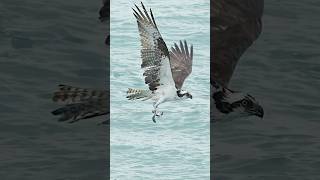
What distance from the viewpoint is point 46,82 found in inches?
345

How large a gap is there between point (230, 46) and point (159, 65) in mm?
1419

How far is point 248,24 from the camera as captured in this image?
889 cm

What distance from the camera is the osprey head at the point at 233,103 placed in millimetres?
8359

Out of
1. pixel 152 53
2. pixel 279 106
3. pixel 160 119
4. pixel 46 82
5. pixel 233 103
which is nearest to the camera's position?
pixel 152 53

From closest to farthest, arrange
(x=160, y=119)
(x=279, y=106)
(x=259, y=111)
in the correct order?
(x=160, y=119), (x=259, y=111), (x=279, y=106)

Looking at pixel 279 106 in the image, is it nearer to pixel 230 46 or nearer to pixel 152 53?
pixel 230 46

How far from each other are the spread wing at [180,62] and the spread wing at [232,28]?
2.35 ft

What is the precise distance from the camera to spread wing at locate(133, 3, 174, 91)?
740 cm

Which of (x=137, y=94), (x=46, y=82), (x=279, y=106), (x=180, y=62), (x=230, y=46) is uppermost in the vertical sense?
(x=180, y=62)

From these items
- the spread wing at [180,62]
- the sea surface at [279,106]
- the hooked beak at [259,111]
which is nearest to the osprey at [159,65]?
the spread wing at [180,62]

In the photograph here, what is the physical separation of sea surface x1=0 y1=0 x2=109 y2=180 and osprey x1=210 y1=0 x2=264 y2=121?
905 mm

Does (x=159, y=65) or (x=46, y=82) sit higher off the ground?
(x=159, y=65)

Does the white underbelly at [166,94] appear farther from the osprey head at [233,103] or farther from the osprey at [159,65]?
the osprey head at [233,103]

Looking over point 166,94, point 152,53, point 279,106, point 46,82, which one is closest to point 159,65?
point 152,53
